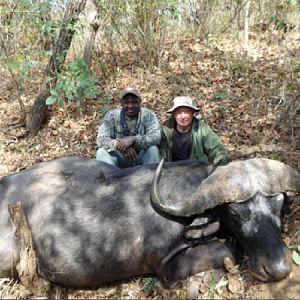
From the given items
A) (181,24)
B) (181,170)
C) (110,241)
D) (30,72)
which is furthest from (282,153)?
(30,72)

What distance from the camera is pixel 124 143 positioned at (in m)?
5.20

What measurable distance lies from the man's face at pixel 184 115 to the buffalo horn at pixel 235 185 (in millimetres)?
1535

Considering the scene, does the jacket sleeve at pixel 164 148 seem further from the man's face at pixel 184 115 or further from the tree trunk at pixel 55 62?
the tree trunk at pixel 55 62

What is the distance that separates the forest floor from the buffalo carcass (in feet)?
0.74

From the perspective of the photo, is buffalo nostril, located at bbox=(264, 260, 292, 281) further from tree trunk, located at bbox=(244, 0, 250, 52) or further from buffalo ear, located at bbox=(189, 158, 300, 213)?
tree trunk, located at bbox=(244, 0, 250, 52)

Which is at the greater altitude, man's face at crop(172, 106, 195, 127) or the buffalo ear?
man's face at crop(172, 106, 195, 127)

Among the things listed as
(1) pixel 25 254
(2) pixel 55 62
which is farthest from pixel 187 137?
→ (2) pixel 55 62

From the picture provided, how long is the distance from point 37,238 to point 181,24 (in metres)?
6.97

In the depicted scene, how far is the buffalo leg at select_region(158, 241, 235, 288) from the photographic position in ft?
11.9

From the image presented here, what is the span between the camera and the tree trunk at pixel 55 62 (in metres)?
6.30

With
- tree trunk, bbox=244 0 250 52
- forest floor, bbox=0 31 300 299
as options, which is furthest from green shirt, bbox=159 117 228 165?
tree trunk, bbox=244 0 250 52

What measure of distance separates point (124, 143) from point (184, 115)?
2.88ft

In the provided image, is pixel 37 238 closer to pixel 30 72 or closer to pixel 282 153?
pixel 282 153

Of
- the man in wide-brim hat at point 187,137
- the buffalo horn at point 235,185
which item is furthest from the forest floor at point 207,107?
the buffalo horn at point 235,185
